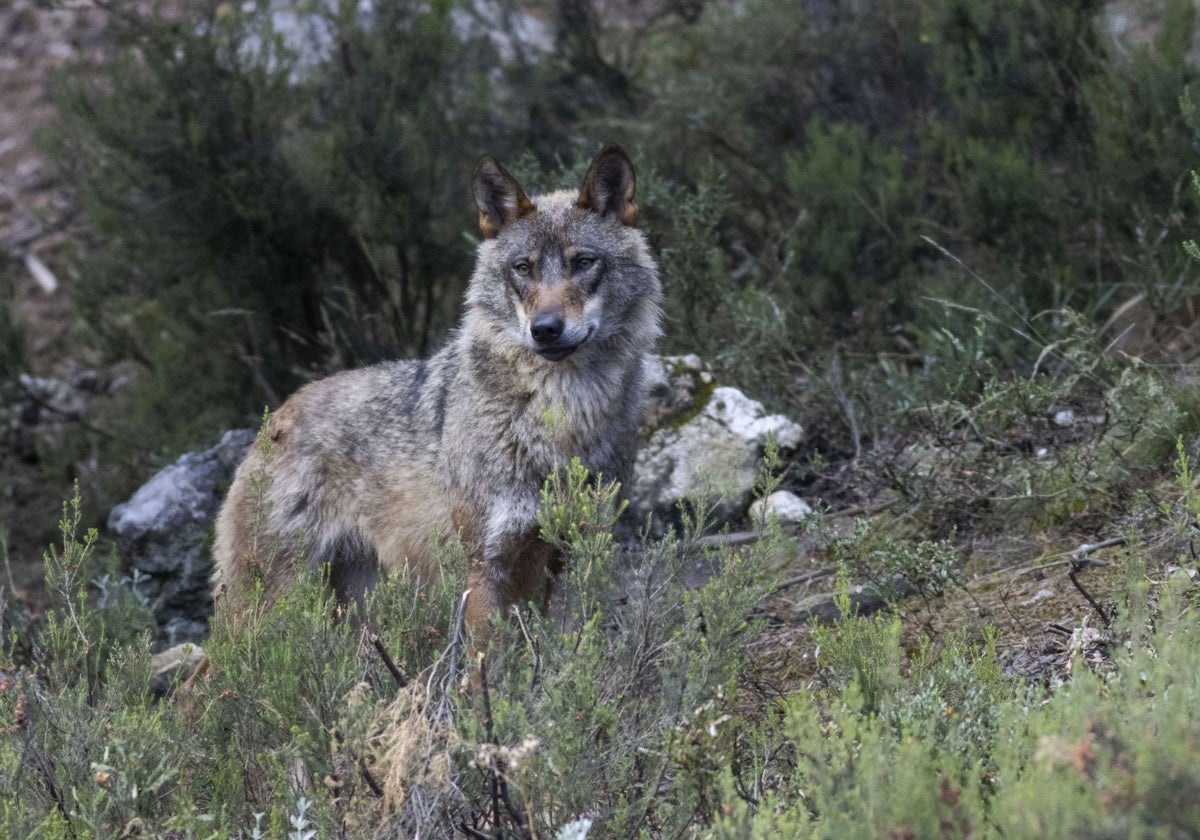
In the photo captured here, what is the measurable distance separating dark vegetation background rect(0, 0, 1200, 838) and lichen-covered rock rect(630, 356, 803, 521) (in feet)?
1.08

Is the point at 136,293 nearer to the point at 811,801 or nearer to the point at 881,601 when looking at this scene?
the point at 881,601

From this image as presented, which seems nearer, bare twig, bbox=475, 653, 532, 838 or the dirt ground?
bare twig, bbox=475, 653, 532, 838

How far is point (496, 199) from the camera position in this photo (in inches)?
204

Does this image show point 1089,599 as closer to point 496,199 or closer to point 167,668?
point 496,199

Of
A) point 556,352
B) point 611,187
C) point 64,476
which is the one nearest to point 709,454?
point 611,187

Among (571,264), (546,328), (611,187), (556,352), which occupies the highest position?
(611,187)

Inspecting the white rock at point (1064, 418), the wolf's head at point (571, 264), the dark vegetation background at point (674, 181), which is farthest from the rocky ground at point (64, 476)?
the wolf's head at point (571, 264)

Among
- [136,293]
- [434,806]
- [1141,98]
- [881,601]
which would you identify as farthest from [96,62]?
[434,806]

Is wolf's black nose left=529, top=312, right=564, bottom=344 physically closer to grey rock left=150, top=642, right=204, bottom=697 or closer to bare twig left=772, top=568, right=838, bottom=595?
bare twig left=772, top=568, right=838, bottom=595

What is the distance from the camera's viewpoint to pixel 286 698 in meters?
3.68

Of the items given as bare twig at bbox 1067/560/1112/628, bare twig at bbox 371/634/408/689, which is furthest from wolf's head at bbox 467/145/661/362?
bare twig at bbox 1067/560/1112/628

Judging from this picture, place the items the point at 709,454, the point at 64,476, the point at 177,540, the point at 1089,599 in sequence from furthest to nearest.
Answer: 1. the point at 64,476
2. the point at 177,540
3. the point at 709,454
4. the point at 1089,599

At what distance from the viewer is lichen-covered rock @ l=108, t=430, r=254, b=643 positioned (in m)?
6.98

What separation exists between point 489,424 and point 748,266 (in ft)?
13.7
